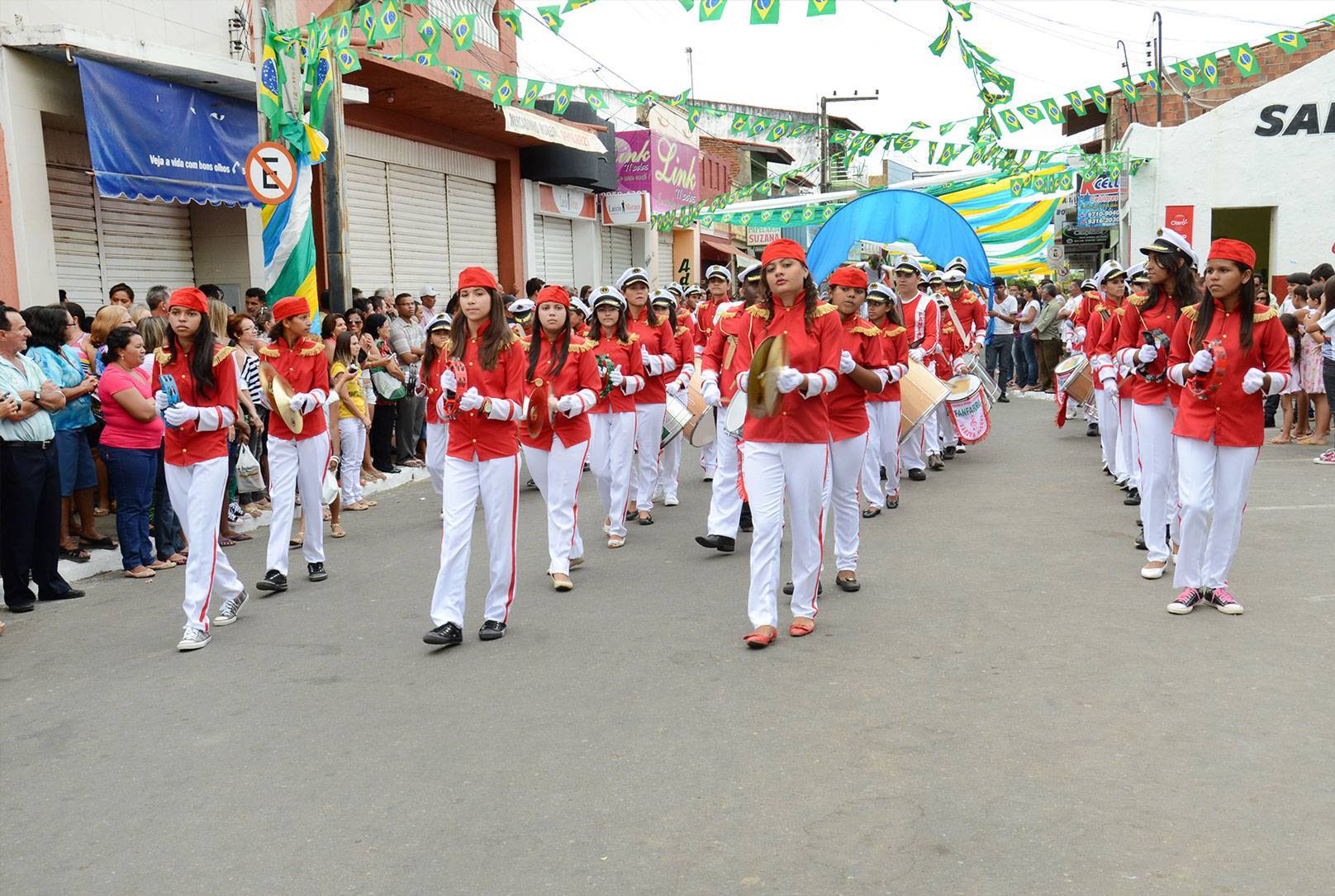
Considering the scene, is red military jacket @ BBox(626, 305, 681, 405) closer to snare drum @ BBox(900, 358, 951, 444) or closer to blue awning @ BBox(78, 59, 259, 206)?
snare drum @ BBox(900, 358, 951, 444)

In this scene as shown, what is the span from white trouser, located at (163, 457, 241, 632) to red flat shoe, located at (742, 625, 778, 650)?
3022mm

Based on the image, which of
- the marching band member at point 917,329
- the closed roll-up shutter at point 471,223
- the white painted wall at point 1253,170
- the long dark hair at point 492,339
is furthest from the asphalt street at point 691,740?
the white painted wall at point 1253,170

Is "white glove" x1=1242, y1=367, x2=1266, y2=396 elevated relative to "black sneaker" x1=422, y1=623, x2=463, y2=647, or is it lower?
elevated

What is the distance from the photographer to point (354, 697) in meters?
5.59

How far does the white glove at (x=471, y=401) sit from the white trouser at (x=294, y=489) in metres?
2.27

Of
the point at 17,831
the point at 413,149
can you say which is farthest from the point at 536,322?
the point at 413,149

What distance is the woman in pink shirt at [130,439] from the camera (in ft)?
27.4

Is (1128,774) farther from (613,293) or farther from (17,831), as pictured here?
(613,293)

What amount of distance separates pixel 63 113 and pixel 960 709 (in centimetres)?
1122

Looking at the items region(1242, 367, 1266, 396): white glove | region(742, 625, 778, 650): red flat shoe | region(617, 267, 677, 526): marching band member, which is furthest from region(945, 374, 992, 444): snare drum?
region(742, 625, 778, 650): red flat shoe

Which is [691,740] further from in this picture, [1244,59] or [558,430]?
[1244,59]

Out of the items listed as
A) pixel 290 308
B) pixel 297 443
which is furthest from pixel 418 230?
pixel 297 443

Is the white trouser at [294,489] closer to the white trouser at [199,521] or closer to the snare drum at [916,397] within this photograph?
the white trouser at [199,521]

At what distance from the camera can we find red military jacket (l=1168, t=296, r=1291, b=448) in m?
6.49
